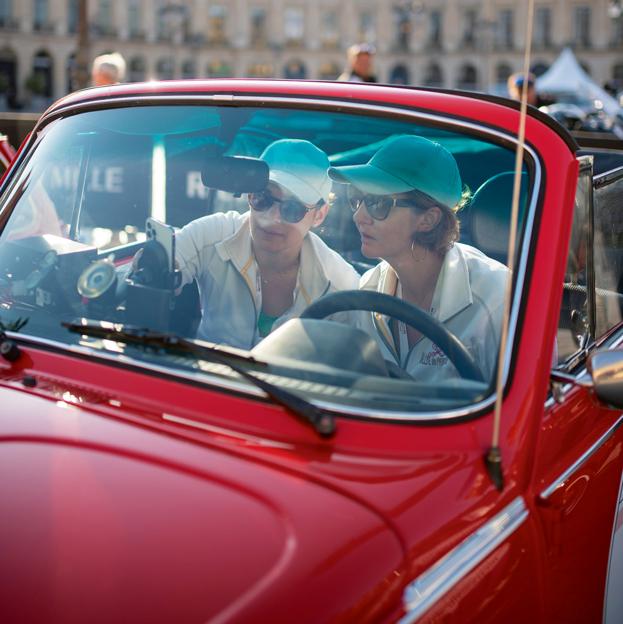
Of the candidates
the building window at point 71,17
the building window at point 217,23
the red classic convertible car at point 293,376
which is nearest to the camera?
the red classic convertible car at point 293,376

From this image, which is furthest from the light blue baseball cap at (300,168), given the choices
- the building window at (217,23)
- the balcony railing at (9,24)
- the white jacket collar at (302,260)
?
the building window at (217,23)

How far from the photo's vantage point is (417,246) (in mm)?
2225

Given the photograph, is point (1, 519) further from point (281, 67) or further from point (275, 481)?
point (281, 67)

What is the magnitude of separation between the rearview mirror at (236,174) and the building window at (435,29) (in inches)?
3032

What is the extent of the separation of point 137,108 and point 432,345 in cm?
92

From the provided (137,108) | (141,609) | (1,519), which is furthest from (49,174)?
(141,609)

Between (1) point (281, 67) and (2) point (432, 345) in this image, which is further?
(1) point (281, 67)

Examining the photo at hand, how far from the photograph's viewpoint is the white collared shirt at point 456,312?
70.3 inches

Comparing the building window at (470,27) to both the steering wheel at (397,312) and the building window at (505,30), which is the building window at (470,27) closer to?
the building window at (505,30)

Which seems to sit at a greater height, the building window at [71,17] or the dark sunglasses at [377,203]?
the building window at [71,17]

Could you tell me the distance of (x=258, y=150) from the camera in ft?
7.07

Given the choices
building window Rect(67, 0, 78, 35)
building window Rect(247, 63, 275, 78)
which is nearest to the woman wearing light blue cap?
building window Rect(67, 0, 78, 35)

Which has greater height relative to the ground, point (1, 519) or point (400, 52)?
point (400, 52)

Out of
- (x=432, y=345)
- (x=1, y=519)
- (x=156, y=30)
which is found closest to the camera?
(x=1, y=519)
